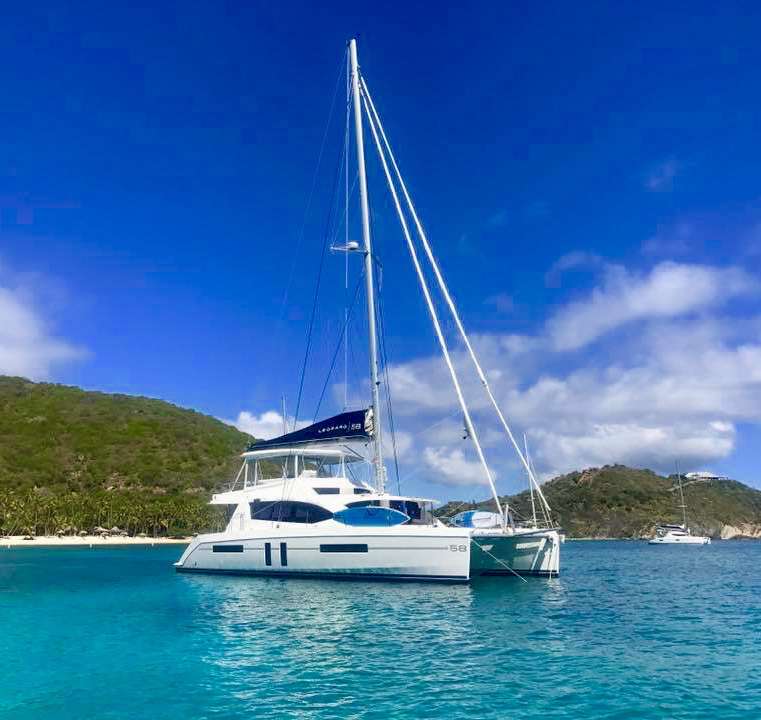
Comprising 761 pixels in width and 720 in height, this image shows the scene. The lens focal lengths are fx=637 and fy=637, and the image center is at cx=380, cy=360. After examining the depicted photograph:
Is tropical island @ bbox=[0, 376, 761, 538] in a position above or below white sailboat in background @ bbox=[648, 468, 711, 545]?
above

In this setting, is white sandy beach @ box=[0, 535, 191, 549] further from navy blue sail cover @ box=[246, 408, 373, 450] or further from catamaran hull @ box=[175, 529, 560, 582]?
navy blue sail cover @ box=[246, 408, 373, 450]

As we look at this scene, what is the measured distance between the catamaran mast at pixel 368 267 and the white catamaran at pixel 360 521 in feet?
0.15

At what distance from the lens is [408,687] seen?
11.4m

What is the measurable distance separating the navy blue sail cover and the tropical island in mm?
61262

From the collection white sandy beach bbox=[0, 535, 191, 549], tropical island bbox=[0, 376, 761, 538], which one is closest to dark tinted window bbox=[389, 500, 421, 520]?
tropical island bbox=[0, 376, 761, 538]

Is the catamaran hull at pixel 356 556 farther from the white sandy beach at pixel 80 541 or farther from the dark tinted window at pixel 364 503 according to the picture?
the white sandy beach at pixel 80 541

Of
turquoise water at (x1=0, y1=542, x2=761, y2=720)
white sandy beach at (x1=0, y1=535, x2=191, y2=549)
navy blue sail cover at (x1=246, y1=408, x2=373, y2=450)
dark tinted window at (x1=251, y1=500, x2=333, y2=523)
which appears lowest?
white sandy beach at (x1=0, y1=535, x2=191, y2=549)

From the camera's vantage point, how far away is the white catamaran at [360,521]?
24.7m

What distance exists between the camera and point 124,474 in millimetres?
109375

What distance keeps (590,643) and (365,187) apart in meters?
21.3

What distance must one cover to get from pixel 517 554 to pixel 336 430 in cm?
963

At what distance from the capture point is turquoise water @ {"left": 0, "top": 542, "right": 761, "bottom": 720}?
1054 centimetres

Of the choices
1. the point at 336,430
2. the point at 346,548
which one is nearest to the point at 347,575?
the point at 346,548

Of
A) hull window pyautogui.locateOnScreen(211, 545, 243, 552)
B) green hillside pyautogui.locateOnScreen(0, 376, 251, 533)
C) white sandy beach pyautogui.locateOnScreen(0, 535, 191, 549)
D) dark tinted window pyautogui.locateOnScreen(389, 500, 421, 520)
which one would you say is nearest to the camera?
dark tinted window pyautogui.locateOnScreen(389, 500, 421, 520)
